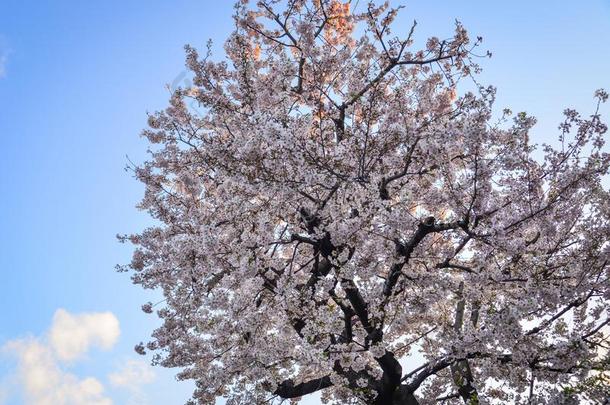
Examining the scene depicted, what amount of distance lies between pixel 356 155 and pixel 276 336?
4453 mm

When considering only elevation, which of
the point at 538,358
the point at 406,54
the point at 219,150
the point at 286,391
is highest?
the point at 406,54

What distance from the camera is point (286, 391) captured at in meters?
10.5

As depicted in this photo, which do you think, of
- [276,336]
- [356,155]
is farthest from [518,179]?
[276,336]

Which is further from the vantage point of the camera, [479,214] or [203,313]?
[203,313]

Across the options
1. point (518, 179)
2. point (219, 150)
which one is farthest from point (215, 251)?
point (518, 179)

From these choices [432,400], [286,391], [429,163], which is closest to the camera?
[429,163]

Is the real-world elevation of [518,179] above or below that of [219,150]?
below

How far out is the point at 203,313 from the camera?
10992 millimetres

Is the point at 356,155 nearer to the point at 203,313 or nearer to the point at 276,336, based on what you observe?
the point at 276,336

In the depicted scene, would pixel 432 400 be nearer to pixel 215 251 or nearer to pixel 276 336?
pixel 276 336

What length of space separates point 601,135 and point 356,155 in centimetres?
411

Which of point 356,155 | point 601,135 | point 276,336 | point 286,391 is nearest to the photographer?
point 601,135

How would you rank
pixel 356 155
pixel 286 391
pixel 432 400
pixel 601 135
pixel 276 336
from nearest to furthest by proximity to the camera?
1. pixel 601 135
2. pixel 356 155
3. pixel 276 336
4. pixel 286 391
5. pixel 432 400

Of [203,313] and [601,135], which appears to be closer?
[601,135]
